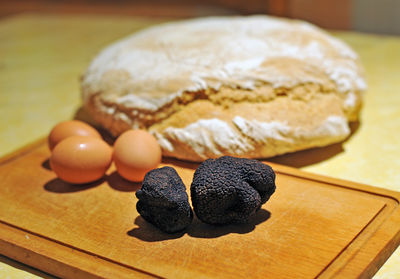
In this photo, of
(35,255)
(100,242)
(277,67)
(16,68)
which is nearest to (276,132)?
(277,67)

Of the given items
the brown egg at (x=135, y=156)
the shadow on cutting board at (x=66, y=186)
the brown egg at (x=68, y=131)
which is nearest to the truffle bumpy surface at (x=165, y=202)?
the brown egg at (x=135, y=156)

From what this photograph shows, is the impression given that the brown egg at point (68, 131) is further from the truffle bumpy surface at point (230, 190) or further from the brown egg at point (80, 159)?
the truffle bumpy surface at point (230, 190)

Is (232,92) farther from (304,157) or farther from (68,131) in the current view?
(68,131)

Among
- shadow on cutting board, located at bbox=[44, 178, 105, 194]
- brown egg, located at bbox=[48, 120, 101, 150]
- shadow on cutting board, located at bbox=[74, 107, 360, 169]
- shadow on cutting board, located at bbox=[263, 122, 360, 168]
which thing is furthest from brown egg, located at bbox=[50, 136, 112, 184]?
shadow on cutting board, located at bbox=[263, 122, 360, 168]

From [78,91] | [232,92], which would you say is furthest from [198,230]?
[78,91]

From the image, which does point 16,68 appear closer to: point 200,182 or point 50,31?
point 50,31

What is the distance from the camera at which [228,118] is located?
5.89 ft

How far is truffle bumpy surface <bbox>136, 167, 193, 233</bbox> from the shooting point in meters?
1.34

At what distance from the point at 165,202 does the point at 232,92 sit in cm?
65

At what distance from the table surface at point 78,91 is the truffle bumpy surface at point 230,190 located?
0.38m

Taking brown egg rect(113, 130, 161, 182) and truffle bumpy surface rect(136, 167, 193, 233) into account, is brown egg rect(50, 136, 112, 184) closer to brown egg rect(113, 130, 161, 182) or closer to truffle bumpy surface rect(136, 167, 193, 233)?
brown egg rect(113, 130, 161, 182)

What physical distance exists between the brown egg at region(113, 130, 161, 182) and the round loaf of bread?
0.14m

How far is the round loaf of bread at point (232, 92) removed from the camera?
1771mm

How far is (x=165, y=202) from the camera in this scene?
1.34 meters
